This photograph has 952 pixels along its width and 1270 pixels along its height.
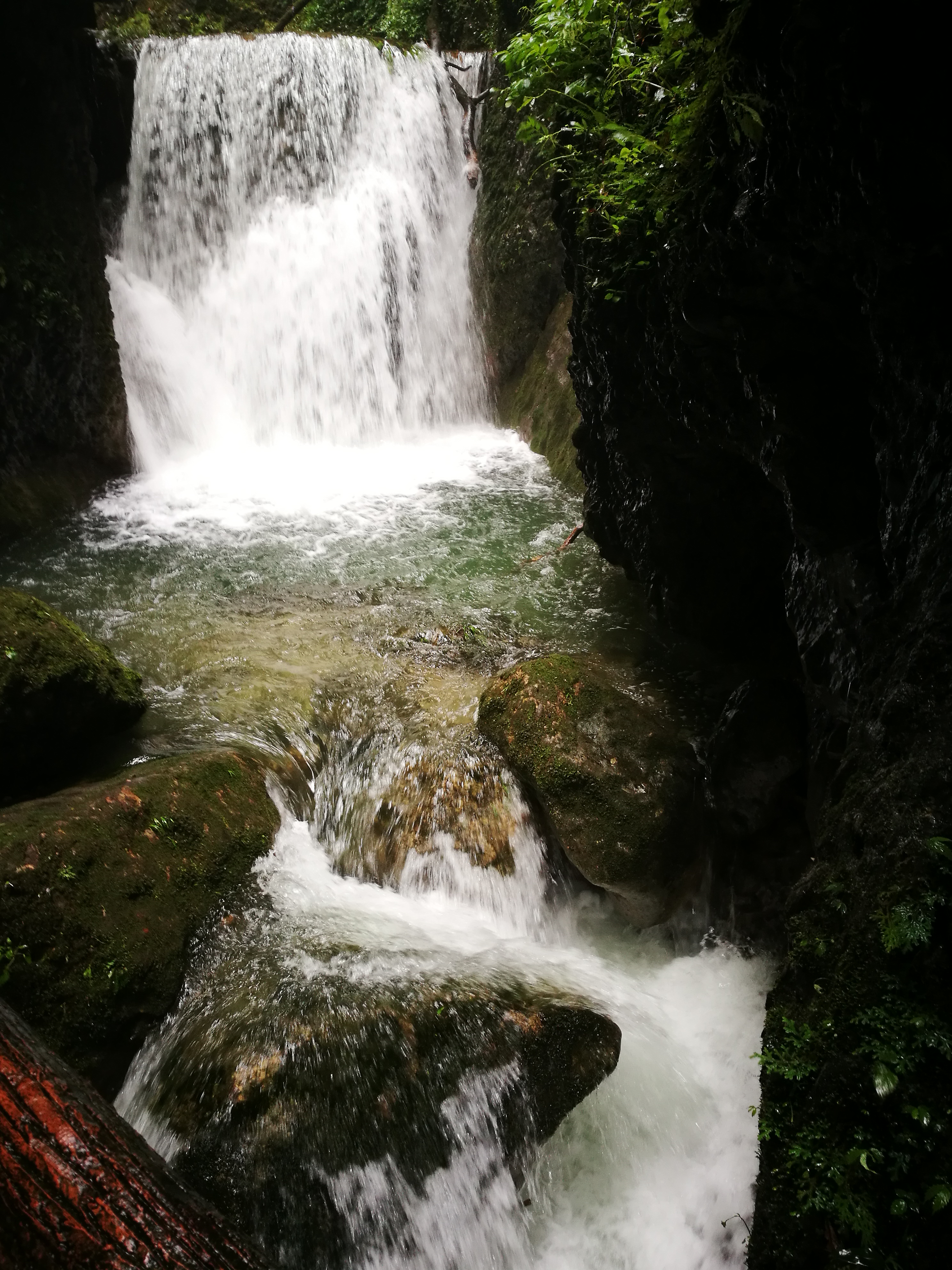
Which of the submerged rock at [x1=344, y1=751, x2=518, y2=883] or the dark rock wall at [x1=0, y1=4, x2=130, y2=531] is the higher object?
the dark rock wall at [x1=0, y1=4, x2=130, y2=531]

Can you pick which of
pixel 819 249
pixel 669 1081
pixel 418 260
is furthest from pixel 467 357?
pixel 669 1081

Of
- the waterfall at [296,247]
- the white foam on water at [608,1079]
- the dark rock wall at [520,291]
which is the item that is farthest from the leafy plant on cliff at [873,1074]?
the waterfall at [296,247]

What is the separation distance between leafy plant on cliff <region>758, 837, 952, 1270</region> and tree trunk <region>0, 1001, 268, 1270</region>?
154 cm

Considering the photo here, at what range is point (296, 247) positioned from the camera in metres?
11.6

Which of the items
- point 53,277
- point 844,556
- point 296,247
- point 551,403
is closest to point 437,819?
point 844,556

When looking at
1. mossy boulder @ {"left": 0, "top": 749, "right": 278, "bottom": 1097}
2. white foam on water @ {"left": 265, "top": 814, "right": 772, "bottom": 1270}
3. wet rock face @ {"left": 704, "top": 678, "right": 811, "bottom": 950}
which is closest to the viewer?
white foam on water @ {"left": 265, "top": 814, "right": 772, "bottom": 1270}

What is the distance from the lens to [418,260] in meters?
12.2

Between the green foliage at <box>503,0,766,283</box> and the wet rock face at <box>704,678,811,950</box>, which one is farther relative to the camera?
the wet rock face at <box>704,678,811,950</box>

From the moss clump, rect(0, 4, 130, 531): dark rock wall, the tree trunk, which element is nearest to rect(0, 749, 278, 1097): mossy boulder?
the tree trunk

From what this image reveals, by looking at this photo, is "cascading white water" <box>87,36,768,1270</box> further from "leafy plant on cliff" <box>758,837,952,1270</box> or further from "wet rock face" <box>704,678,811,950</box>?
"leafy plant on cliff" <box>758,837,952,1270</box>

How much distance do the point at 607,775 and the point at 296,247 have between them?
10.5 metres

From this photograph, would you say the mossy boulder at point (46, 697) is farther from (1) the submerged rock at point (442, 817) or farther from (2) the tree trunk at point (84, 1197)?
(2) the tree trunk at point (84, 1197)

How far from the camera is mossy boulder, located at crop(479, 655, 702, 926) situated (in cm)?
419

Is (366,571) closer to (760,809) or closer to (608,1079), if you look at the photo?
(760,809)
